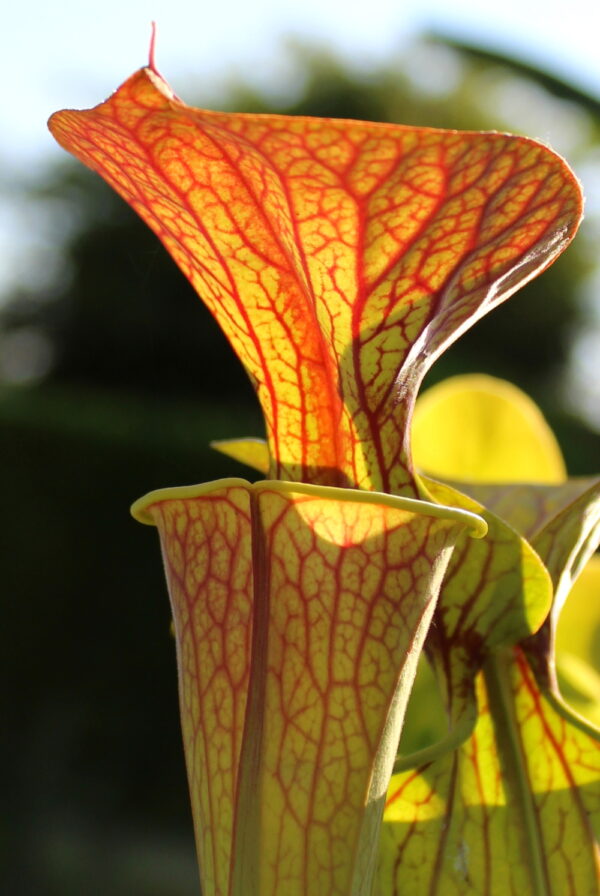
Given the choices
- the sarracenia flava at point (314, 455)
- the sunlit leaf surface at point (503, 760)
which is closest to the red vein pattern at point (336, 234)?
the sarracenia flava at point (314, 455)

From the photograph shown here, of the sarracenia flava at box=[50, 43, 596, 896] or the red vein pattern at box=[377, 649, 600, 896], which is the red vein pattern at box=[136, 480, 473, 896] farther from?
the red vein pattern at box=[377, 649, 600, 896]

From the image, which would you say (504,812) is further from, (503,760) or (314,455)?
(314,455)

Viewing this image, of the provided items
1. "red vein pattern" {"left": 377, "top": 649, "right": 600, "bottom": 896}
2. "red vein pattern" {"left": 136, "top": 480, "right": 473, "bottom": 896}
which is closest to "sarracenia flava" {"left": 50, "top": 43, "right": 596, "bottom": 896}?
"red vein pattern" {"left": 136, "top": 480, "right": 473, "bottom": 896}

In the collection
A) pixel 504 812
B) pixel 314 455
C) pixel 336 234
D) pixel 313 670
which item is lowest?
pixel 504 812

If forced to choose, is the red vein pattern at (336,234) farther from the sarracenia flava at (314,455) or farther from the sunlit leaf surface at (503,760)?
the sunlit leaf surface at (503,760)

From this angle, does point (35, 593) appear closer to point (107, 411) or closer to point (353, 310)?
point (107, 411)

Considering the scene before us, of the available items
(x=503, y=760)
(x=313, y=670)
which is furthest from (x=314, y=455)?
(x=503, y=760)
